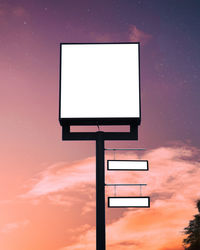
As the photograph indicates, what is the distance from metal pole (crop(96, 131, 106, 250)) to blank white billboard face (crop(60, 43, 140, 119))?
41.6 inches

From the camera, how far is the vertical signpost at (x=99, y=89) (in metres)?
13.9

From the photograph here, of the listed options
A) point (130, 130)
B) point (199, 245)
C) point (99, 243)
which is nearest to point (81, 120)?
point (130, 130)

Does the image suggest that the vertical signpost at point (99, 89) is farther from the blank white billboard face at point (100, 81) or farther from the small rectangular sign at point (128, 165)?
the small rectangular sign at point (128, 165)

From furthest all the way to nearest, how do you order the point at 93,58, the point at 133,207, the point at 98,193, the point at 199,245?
the point at 199,245
the point at 93,58
the point at 98,193
the point at 133,207

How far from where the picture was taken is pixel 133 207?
40.8 ft

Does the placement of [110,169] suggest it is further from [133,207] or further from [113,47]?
[113,47]

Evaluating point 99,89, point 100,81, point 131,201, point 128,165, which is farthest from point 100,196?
point 100,81

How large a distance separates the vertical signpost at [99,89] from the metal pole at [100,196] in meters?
0.03

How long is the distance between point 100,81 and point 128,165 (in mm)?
2915

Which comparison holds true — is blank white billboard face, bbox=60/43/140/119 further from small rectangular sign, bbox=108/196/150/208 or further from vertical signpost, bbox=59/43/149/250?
small rectangular sign, bbox=108/196/150/208

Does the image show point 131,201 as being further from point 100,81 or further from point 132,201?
point 100,81

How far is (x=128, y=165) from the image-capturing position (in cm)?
1256

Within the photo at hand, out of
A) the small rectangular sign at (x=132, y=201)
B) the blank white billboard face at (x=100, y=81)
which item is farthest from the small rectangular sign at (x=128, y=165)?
the blank white billboard face at (x=100, y=81)

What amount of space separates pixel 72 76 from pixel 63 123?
4.72 ft
